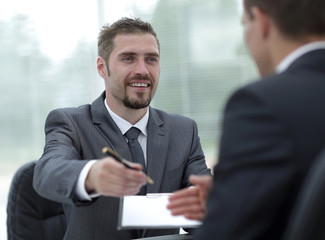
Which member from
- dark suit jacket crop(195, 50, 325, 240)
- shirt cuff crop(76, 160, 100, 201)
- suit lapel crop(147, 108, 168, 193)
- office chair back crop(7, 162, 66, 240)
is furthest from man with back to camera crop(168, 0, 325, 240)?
office chair back crop(7, 162, 66, 240)

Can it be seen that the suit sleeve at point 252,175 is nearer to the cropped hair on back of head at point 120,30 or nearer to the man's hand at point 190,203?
the man's hand at point 190,203

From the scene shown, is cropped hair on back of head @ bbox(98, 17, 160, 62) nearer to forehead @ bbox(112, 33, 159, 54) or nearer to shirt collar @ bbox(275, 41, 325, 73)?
forehead @ bbox(112, 33, 159, 54)

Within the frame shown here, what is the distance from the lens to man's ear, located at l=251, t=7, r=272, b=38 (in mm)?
1039

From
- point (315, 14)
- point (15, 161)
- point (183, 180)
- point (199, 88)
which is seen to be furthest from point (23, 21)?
point (315, 14)

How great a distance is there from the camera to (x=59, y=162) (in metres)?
1.75

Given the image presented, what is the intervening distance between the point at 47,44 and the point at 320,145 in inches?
152

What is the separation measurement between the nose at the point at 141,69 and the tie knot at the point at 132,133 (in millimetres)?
285

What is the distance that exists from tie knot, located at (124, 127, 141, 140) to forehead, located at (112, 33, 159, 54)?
0.39 m

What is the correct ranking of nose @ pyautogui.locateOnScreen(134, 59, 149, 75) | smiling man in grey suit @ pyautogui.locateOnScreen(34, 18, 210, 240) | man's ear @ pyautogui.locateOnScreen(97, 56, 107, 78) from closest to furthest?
1. smiling man in grey suit @ pyautogui.locateOnScreen(34, 18, 210, 240)
2. nose @ pyautogui.locateOnScreen(134, 59, 149, 75)
3. man's ear @ pyautogui.locateOnScreen(97, 56, 107, 78)

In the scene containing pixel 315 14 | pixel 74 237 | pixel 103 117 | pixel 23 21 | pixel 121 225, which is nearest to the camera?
pixel 315 14

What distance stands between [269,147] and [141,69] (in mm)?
1586

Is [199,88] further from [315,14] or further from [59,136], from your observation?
[315,14]

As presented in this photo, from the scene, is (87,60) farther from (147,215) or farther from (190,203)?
(190,203)

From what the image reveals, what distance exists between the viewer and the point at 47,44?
4.39 meters
